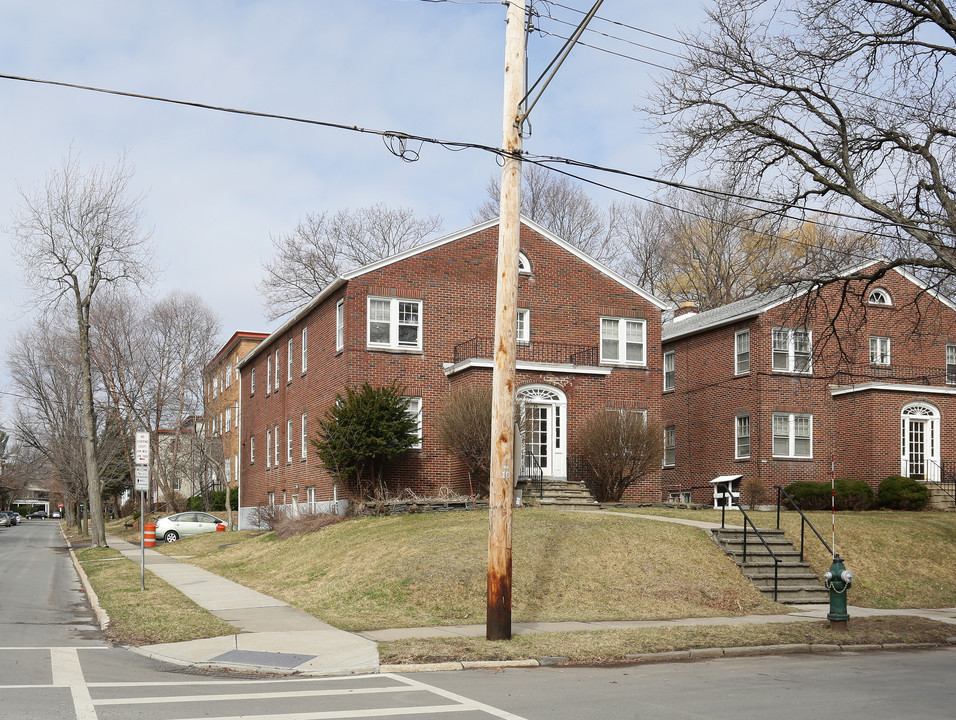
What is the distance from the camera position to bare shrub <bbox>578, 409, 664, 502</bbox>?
27.6 metres

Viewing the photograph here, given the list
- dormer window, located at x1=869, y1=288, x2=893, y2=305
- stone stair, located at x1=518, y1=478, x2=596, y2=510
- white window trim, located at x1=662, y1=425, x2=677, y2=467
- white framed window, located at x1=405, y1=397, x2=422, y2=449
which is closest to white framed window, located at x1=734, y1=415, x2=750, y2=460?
white window trim, located at x1=662, y1=425, x2=677, y2=467

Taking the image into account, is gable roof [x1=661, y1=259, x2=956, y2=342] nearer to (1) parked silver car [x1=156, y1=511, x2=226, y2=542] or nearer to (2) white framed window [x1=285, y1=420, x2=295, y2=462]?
(2) white framed window [x1=285, y1=420, x2=295, y2=462]

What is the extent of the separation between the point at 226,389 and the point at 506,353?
1985 inches

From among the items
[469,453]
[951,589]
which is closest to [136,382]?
[469,453]

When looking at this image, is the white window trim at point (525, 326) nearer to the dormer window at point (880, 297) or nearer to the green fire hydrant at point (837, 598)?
the dormer window at point (880, 297)

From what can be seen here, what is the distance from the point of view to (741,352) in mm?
34219

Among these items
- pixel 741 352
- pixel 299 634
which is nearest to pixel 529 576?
pixel 299 634

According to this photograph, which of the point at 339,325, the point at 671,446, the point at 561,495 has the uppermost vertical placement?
the point at 339,325

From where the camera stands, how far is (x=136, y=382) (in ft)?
178

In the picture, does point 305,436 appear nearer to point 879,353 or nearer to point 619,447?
point 619,447

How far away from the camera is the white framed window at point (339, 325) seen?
29.7 meters

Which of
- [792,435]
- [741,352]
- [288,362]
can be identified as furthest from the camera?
[288,362]

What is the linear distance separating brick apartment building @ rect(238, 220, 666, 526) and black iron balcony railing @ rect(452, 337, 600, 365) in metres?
0.04

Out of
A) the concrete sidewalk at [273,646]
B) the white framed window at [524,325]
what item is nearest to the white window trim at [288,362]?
the white framed window at [524,325]
